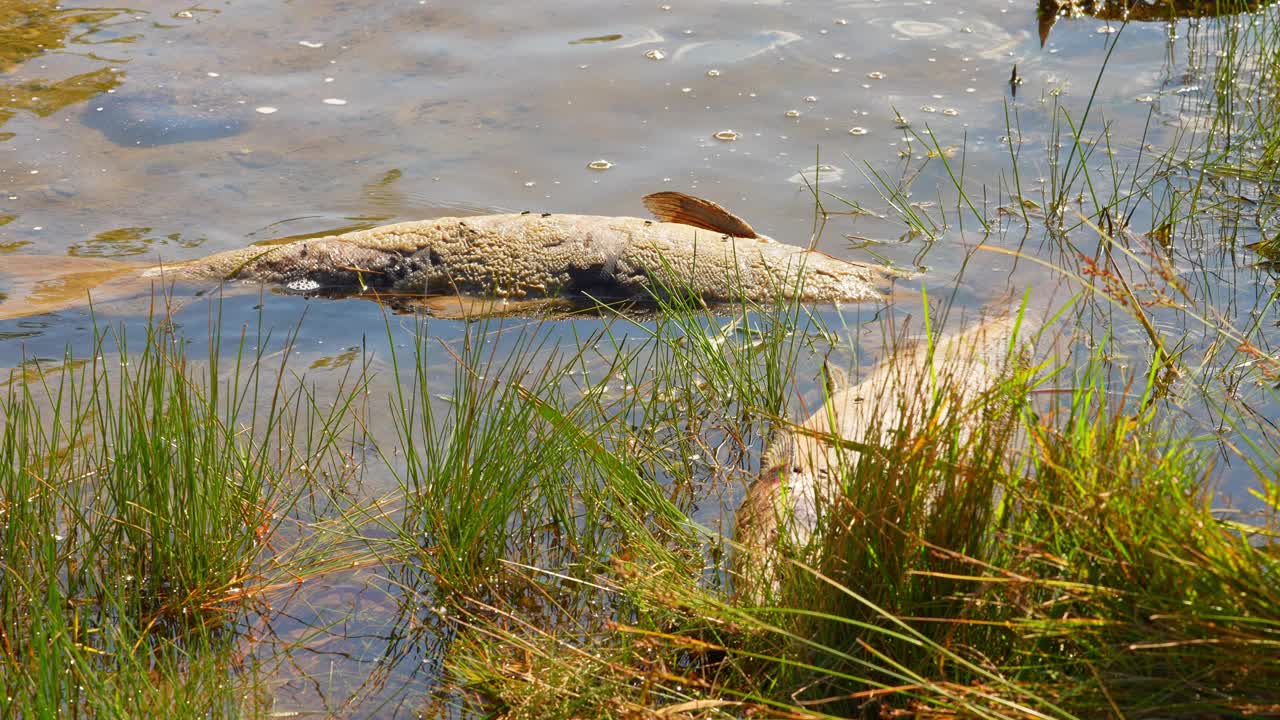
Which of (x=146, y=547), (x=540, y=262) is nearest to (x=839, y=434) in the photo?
(x=146, y=547)

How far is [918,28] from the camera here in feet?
19.6

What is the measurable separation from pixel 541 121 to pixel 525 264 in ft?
5.06

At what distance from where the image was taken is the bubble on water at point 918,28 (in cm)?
592

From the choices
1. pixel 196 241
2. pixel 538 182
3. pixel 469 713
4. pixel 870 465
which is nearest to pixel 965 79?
pixel 538 182

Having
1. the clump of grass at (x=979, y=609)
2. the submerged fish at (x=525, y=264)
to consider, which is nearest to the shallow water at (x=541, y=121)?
the submerged fish at (x=525, y=264)

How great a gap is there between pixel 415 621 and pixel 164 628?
0.54 metres

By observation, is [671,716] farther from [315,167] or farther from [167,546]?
[315,167]

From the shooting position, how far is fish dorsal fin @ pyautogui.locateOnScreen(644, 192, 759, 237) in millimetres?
4059

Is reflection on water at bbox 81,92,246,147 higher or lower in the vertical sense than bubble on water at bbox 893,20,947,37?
lower

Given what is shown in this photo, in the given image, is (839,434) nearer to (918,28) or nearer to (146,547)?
(146,547)

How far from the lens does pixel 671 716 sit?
6.53 feet

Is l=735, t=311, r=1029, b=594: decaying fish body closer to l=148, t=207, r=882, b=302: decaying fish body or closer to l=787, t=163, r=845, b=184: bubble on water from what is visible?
l=148, t=207, r=882, b=302: decaying fish body

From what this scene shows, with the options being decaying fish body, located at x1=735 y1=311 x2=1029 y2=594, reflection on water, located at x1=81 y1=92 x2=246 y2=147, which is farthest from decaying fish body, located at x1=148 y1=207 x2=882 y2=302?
reflection on water, located at x1=81 y1=92 x2=246 y2=147

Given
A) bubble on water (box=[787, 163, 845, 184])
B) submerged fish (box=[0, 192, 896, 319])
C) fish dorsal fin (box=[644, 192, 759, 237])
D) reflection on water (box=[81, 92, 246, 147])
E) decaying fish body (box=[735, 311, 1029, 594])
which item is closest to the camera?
decaying fish body (box=[735, 311, 1029, 594])
